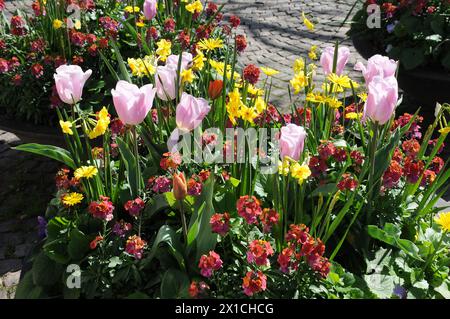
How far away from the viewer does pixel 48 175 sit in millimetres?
3312

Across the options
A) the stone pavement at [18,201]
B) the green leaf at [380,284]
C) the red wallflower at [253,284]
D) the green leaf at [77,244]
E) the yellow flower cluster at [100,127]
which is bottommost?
the stone pavement at [18,201]

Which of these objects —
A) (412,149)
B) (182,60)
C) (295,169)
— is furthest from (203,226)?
(412,149)

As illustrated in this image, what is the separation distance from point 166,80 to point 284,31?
3.45 meters

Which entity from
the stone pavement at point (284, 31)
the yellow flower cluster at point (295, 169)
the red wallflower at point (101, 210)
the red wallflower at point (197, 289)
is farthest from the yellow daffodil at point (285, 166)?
the stone pavement at point (284, 31)

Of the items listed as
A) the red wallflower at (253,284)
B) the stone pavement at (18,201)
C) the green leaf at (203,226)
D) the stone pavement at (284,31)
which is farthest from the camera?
the stone pavement at (284,31)

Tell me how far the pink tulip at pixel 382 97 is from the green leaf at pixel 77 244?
923 millimetres

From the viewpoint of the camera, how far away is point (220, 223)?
1.63 meters

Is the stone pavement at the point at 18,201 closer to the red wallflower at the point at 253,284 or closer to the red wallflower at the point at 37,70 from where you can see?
the red wallflower at the point at 37,70

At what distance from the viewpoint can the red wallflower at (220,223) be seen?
1.63m

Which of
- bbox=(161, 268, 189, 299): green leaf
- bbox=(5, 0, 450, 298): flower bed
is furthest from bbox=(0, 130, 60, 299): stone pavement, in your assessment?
bbox=(161, 268, 189, 299): green leaf

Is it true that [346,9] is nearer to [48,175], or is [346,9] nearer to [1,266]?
[48,175]

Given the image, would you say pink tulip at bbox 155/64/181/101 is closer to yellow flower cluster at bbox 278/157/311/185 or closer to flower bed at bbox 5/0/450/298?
flower bed at bbox 5/0/450/298

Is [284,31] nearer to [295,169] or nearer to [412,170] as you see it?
[412,170]
